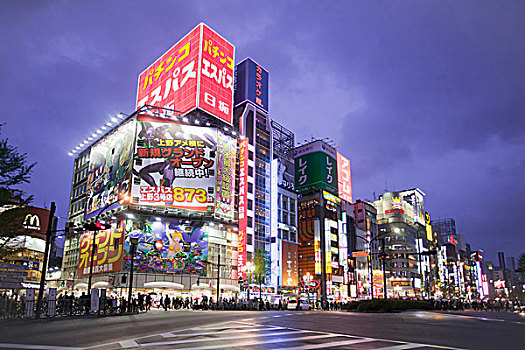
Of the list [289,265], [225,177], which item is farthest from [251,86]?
[289,265]

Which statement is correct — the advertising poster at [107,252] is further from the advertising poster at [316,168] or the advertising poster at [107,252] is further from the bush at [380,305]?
the advertising poster at [316,168]

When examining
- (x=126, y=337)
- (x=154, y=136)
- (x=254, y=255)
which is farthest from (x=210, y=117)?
(x=126, y=337)

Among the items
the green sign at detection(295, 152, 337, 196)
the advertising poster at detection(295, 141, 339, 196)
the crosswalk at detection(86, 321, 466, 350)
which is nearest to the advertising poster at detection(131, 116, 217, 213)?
the green sign at detection(295, 152, 337, 196)

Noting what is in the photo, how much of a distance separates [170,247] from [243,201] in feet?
56.2

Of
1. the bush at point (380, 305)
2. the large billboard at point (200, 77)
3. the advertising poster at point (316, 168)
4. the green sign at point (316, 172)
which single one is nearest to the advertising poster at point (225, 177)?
the large billboard at point (200, 77)

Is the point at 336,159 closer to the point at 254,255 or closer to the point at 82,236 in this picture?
the point at 254,255

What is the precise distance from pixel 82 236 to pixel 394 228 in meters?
93.7

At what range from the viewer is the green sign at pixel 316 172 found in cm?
Result: 11238

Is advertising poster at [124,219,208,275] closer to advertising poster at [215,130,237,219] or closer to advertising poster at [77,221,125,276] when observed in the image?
advertising poster at [77,221,125,276]

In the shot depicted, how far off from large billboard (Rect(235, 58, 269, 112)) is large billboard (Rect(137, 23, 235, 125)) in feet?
25.6

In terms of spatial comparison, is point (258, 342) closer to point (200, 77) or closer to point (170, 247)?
point (170, 247)

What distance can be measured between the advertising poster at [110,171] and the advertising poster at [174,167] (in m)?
2.18

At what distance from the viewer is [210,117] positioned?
82.2 metres

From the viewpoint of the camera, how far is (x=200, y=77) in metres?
79.9
